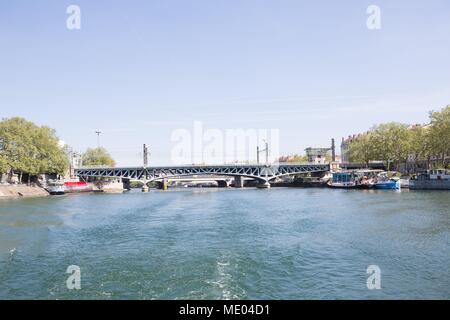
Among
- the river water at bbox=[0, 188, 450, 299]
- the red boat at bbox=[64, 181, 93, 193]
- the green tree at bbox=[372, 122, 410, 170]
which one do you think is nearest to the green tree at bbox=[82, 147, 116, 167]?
the red boat at bbox=[64, 181, 93, 193]

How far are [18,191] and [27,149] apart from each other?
11250 mm

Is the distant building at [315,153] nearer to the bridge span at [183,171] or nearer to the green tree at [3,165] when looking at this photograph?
the bridge span at [183,171]

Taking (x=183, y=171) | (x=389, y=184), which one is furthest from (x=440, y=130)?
(x=183, y=171)

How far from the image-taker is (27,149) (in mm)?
95875

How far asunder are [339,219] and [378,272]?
1902cm

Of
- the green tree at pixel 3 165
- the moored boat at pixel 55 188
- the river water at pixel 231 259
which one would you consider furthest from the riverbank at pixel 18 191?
the river water at pixel 231 259

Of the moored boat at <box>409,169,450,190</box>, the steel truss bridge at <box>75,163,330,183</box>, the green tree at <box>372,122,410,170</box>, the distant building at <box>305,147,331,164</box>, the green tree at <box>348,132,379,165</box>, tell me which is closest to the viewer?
the moored boat at <box>409,169,450,190</box>

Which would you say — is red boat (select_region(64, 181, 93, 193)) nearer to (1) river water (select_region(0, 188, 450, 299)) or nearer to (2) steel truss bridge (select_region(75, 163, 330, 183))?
(2) steel truss bridge (select_region(75, 163, 330, 183))

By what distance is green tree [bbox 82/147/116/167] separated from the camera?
14636 centimetres

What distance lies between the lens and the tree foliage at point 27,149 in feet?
303

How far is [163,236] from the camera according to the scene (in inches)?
1073

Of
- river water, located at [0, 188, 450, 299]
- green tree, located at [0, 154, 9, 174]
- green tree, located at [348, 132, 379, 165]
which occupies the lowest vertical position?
river water, located at [0, 188, 450, 299]

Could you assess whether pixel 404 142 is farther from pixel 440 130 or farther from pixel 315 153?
pixel 315 153

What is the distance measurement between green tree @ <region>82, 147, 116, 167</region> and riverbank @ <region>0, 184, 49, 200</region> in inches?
1826
